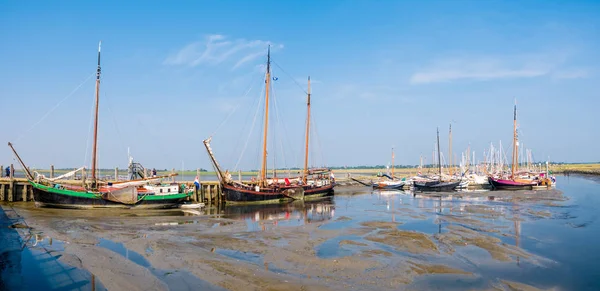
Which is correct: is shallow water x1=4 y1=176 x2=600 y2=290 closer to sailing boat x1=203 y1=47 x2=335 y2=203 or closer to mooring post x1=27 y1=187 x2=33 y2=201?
sailing boat x1=203 y1=47 x2=335 y2=203

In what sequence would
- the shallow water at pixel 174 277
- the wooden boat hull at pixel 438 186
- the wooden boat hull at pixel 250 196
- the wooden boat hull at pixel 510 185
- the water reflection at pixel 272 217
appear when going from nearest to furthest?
the shallow water at pixel 174 277, the water reflection at pixel 272 217, the wooden boat hull at pixel 250 196, the wooden boat hull at pixel 510 185, the wooden boat hull at pixel 438 186

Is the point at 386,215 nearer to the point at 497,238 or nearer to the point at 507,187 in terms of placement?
the point at 497,238

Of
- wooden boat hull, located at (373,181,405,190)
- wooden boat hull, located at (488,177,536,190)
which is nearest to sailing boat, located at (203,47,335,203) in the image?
wooden boat hull, located at (373,181,405,190)

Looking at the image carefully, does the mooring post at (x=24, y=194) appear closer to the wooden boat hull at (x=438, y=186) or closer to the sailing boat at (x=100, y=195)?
the sailing boat at (x=100, y=195)

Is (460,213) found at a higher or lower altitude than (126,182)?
lower

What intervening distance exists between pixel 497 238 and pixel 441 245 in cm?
415

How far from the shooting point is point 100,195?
32812 mm

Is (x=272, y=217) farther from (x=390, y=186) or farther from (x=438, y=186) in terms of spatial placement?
(x=390, y=186)

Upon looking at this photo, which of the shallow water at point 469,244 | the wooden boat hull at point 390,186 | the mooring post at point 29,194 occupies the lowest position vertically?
the wooden boat hull at point 390,186

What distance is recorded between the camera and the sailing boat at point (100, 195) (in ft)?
107

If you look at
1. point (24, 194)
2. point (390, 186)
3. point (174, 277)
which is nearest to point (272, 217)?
point (174, 277)

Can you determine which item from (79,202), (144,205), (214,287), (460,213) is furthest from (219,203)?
(214,287)

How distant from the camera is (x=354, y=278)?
13.8 m

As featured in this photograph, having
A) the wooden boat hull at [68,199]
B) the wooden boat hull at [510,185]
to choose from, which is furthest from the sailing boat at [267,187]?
the wooden boat hull at [510,185]
